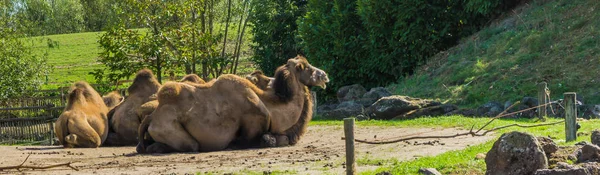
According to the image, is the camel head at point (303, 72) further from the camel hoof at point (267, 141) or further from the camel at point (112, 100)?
the camel at point (112, 100)

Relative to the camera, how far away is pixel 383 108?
72.1 ft

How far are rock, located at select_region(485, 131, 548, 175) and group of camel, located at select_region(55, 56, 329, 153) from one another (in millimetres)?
6510

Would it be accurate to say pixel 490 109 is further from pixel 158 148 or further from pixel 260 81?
pixel 158 148

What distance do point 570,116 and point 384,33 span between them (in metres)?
18.3

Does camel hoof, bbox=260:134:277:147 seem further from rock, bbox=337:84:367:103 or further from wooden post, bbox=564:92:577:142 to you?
rock, bbox=337:84:367:103

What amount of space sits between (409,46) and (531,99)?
1035 centimetres

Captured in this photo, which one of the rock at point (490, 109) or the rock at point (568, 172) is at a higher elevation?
the rock at point (490, 109)

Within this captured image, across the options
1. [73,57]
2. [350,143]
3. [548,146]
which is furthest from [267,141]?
[73,57]

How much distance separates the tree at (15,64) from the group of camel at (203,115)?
12912 mm

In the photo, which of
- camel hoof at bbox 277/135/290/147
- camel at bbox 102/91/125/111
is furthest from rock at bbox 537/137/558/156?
camel at bbox 102/91/125/111

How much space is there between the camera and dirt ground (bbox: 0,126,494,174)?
12430mm

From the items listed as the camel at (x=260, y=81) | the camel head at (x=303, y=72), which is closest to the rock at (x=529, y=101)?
the camel head at (x=303, y=72)

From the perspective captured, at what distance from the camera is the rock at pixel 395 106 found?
21828 millimetres

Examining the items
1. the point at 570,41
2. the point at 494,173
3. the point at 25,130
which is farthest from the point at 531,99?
the point at 25,130
